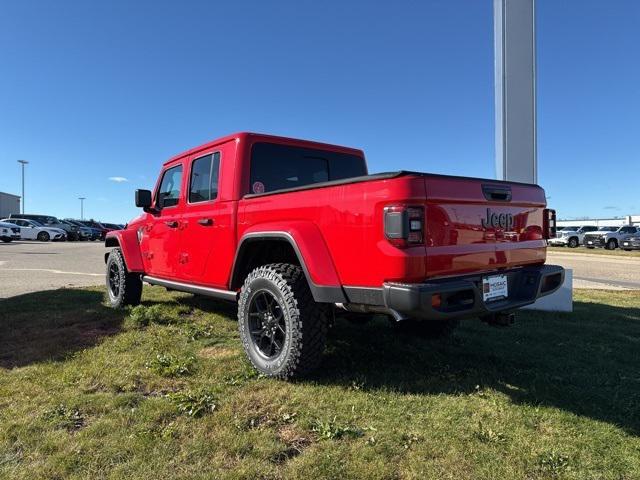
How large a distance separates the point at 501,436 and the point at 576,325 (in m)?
3.75

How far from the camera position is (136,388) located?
140 inches

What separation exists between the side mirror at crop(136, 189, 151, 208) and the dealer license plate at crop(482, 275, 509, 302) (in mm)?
4163

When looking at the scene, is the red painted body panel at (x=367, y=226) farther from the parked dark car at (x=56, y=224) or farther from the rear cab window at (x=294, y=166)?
the parked dark car at (x=56, y=224)

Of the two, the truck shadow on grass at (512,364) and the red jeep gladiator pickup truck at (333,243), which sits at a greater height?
the red jeep gladiator pickup truck at (333,243)

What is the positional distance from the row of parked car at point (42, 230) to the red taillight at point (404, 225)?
102 ft

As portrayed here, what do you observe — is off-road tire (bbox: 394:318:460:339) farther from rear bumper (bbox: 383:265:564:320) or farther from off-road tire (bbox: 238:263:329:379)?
off-road tire (bbox: 238:263:329:379)

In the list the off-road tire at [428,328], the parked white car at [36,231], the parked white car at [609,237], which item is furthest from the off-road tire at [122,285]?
the parked white car at [609,237]

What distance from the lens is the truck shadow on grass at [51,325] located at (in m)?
4.45

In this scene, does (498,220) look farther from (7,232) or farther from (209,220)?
(7,232)

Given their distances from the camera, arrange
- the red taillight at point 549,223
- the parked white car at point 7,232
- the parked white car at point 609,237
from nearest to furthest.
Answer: the red taillight at point 549,223, the parked white car at point 7,232, the parked white car at point 609,237

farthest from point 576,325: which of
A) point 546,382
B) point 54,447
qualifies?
point 54,447

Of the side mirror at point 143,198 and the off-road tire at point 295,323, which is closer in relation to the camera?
the off-road tire at point 295,323

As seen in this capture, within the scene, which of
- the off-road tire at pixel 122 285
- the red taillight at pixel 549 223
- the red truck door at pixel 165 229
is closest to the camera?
the red taillight at pixel 549 223

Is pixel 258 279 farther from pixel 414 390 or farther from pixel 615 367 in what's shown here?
pixel 615 367
